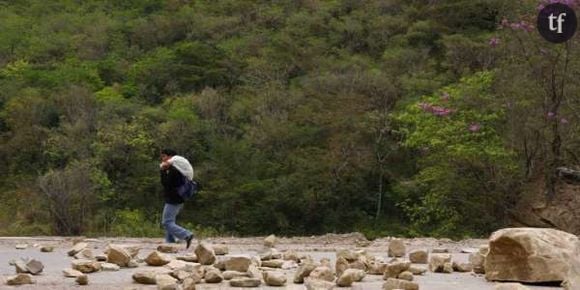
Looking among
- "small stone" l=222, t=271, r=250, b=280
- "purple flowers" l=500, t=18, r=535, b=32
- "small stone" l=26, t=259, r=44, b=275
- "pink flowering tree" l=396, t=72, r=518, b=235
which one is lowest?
"pink flowering tree" l=396, t=72, r=518, b=235

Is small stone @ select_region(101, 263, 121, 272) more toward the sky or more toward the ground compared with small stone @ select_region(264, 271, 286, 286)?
more toward the ground

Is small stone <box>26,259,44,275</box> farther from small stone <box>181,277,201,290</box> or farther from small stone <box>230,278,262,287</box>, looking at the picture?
small stone <box>230,278,262,287</box>

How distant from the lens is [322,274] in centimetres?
695

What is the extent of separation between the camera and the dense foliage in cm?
2122

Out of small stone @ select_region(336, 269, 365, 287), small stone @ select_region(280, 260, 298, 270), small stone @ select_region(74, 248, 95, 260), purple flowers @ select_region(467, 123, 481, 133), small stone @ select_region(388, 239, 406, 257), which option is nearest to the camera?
small stone @ select_region(336, 269, 365, 287)

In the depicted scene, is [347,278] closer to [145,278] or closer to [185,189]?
[145,278]

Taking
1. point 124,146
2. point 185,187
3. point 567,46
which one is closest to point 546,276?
point 185,187

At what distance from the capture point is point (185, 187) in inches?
441

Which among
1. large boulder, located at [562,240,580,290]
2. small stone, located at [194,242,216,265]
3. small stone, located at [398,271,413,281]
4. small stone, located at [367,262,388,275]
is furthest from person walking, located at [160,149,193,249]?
large boulder, located at [562,240,580,290]

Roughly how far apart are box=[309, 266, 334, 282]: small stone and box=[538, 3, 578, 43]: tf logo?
5333 mm

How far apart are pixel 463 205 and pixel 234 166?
1072 cm

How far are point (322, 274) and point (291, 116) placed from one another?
84.5ft

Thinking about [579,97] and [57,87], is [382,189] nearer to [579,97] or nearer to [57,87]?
[579,97]

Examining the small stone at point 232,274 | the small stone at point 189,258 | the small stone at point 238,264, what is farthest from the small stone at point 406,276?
the small stone at point 189,258
